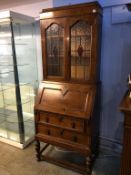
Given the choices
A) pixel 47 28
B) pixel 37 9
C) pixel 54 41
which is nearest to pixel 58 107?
pixel 54 41

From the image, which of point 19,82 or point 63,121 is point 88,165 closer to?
point 63,121

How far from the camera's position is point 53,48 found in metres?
1.95

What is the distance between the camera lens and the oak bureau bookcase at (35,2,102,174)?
171cm

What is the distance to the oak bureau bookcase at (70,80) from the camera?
5.61ft

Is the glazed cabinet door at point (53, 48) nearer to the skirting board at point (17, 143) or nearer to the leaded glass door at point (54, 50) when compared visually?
the leaded glass door at point (54, 50)

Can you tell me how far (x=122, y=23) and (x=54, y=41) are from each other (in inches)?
32.0

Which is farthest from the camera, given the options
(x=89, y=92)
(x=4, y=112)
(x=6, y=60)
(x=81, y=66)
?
(x=4, y=112)

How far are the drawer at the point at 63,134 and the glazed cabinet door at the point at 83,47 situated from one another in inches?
24.3

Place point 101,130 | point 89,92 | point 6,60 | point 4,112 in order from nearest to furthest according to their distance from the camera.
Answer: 1. point 89,92
2. point 101,130
3. point 6,60
4. point 4,112

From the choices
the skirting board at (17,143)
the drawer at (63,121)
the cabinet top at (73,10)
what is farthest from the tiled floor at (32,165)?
the cabinet top at (73,10)

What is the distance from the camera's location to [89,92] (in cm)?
A: 176

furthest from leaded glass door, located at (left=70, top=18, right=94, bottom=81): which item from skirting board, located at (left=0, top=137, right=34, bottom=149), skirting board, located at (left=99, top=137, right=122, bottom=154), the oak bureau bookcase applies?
skirting board, located at (left=0, top=137, right=34, bottom=149)

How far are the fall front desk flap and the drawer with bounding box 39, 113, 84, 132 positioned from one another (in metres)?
0.06

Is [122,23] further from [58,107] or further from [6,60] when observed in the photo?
[6,60]
